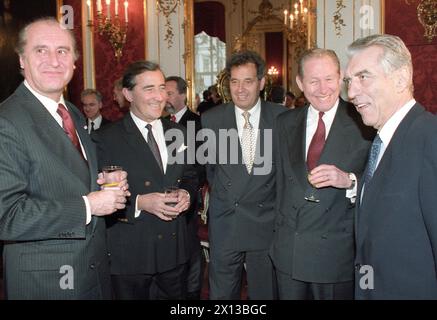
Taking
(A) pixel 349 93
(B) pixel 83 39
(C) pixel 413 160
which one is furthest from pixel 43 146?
(B) pixel 83 39

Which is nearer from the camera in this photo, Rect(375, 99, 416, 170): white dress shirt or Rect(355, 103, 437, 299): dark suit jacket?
Rect(355, 103, 437, 299): dark suit jacket

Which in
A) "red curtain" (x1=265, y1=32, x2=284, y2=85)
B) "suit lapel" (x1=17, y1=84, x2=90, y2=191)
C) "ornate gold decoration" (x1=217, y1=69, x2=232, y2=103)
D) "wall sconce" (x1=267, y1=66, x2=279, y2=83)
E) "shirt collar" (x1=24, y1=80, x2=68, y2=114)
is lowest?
"suit lapel" (x1=17, y1=84, x2=90, y2=191)

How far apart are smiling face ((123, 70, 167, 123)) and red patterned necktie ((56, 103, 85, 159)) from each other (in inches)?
22.9

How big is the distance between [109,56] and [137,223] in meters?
4.53

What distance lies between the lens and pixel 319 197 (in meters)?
2.33

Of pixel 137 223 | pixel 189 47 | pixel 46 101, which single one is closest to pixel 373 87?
pixel 46 101

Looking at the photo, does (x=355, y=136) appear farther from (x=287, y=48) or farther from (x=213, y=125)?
(x=287, y=48)

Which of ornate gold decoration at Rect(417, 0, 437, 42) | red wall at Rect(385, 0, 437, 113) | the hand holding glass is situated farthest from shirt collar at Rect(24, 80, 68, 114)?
ornate gold decoration at Rect(417, 0, 437, 42)

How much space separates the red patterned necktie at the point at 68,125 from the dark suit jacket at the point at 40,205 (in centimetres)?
8

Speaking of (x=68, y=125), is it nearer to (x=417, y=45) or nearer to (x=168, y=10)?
(x=168, y=10)

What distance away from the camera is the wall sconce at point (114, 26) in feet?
20.2

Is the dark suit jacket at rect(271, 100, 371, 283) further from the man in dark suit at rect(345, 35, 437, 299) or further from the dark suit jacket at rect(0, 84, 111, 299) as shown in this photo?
the dark suit jacket at rect(0, 84, 111, 299)

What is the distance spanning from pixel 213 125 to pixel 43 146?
4.33ft

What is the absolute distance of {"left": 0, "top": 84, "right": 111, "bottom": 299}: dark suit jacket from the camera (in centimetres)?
173
